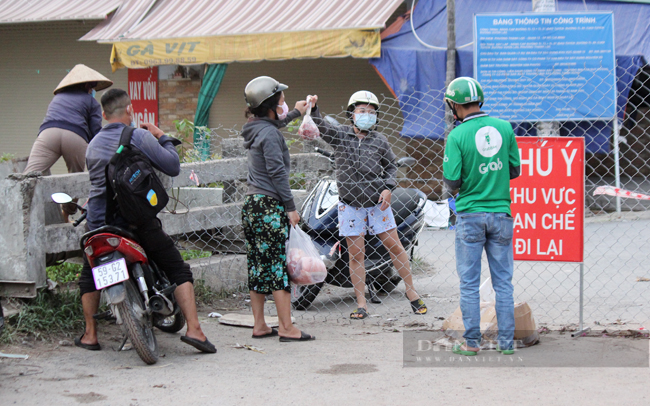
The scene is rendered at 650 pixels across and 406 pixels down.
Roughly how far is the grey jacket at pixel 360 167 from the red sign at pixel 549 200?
1089 mm

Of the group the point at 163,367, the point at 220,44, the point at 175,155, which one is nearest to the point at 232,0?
the point at 220,44

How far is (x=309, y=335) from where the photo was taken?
15.3 ft

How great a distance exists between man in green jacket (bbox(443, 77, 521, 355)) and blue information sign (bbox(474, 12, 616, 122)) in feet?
17.4

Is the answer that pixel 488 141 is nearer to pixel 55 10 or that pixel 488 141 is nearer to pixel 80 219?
pixel 80 219

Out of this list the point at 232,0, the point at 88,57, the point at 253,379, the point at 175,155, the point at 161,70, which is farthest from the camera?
the point at 88,57

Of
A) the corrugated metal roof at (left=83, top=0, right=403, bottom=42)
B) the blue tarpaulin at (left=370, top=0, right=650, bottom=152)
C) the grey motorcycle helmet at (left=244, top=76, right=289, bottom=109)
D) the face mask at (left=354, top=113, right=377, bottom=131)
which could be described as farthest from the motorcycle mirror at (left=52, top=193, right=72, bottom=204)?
the corrugated metal roof at (left=83, top=0, right=403, bottom=42)

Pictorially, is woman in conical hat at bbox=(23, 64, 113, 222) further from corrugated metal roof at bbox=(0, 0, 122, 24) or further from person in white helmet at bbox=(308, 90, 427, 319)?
corrugated metal roof at bbox=(0, 0, 122, 24)

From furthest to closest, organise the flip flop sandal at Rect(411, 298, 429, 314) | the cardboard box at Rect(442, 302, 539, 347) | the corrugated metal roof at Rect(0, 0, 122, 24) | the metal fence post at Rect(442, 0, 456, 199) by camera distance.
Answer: the corrugated metal roof at Rect(0, 0, 122, 24) → the metal fence post at Rect(442, 0, 456, 199) → the flip flop sandal at Rect(411, 298, 429, 314) → the cardboard box at Rect(442, 302, 539, 347)

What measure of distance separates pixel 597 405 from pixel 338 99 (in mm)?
9667

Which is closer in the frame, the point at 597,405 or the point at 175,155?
the point at 597,405

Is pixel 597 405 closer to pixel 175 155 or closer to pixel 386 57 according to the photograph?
pixel 175 155

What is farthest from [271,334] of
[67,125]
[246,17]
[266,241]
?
[246,17]

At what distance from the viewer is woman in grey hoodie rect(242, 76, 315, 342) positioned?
14.6 feet

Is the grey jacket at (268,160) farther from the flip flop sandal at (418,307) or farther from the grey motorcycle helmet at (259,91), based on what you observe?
the flip flop sandal at (418,307)
